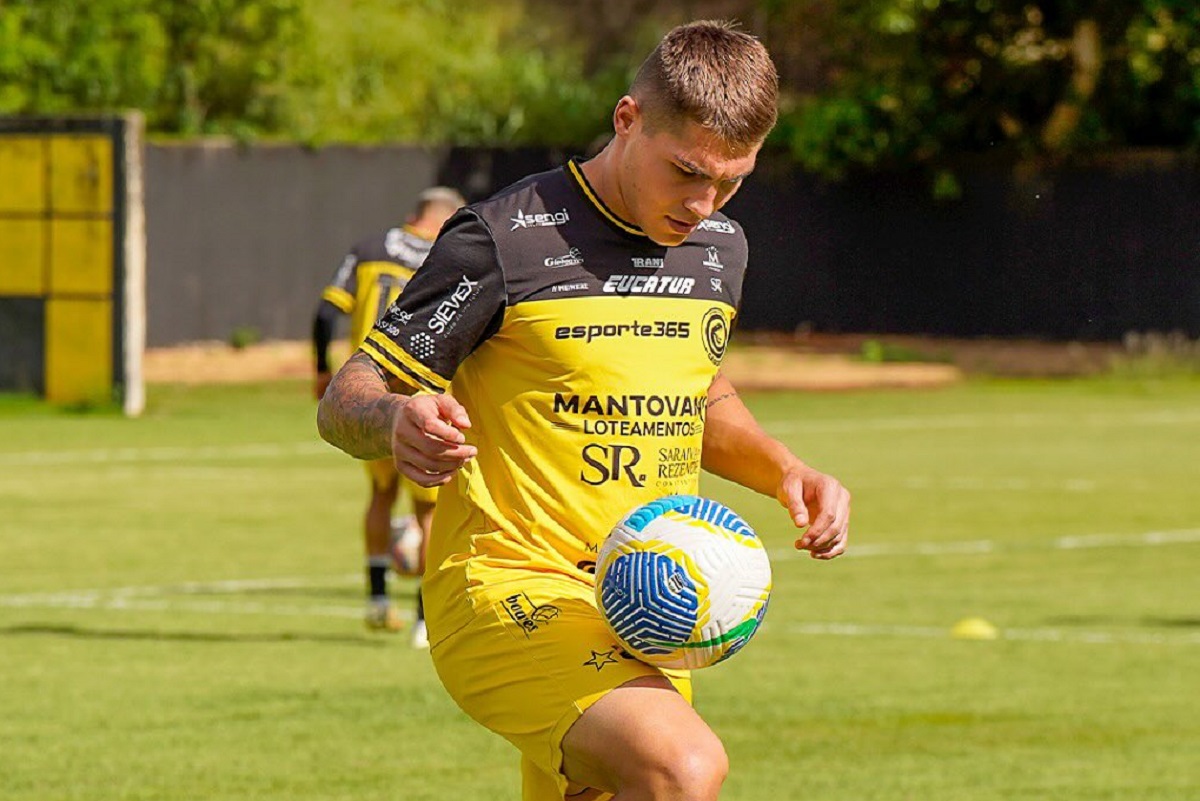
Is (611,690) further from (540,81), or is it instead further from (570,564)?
(540,81)

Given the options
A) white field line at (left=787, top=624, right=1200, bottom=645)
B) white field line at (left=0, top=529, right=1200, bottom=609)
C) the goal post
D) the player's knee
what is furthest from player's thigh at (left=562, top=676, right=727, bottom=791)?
the goal post

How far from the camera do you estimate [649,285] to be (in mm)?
5793

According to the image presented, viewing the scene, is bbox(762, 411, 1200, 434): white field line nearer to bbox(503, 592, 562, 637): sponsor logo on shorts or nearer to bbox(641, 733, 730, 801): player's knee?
bbox(503, 592, 562, 637): sponsor logo on shorts

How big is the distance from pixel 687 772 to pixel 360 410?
1.03 meters

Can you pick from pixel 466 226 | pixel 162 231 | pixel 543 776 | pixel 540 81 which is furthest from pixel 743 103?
pixel 540 81

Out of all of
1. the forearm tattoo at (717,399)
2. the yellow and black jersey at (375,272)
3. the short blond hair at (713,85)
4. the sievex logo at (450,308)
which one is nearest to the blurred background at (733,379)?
the yellow and black jersey at (375,272)

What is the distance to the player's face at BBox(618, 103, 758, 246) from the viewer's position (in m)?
5.41

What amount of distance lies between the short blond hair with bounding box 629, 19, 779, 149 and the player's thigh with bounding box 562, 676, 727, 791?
119cm

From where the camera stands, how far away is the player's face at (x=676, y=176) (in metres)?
5.41

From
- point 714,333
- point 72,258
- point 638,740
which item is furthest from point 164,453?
point 638,740

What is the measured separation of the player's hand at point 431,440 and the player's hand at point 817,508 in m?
1.00

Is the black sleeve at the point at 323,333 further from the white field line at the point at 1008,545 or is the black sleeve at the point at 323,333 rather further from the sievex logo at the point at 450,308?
the sievex logo at the point at 450,308

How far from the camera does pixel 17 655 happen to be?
1235 centimetres

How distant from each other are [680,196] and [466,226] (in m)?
0.48
